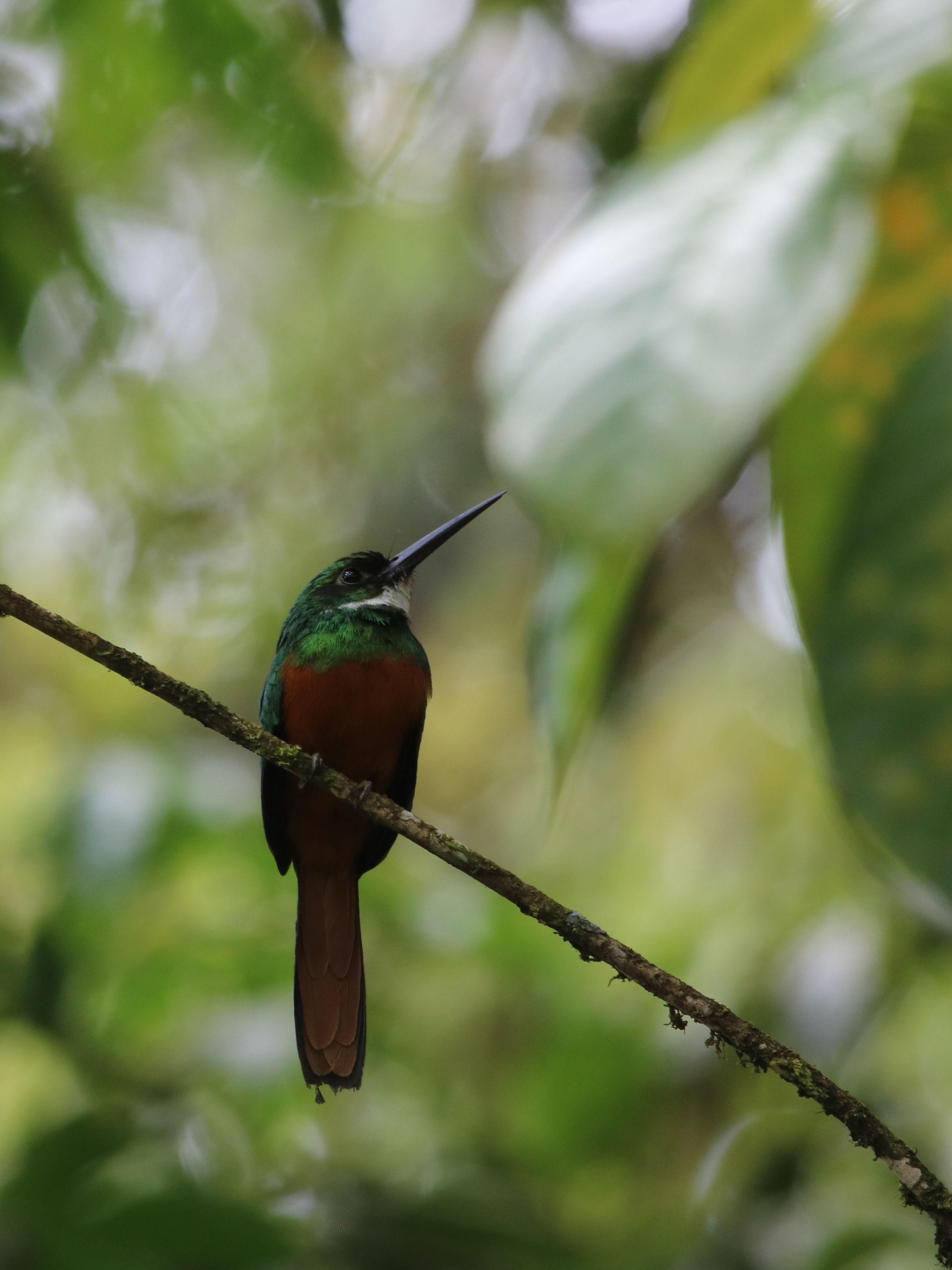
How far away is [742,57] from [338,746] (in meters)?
1.94

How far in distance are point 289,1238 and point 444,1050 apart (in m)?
1.79

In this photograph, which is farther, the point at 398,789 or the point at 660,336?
the point at 398,789

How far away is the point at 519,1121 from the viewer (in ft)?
9.87

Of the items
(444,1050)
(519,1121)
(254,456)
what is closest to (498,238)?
(254,456)

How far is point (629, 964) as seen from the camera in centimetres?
140

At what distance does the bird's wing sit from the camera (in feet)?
9.75

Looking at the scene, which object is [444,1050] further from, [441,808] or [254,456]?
[254,456]

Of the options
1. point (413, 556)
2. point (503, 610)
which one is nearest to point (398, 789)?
point (413, 556)

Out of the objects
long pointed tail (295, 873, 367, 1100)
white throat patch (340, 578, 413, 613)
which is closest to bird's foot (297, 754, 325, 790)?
long pointed tail (295, 873, 367, 1100)

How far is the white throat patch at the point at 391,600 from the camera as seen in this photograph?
9.98ft

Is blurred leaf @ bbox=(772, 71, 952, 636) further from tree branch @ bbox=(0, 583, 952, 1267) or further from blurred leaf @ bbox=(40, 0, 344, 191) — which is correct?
blurred leaf @ bbox=(40, 0, 344, 191)

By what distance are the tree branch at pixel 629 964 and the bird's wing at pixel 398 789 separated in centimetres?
136

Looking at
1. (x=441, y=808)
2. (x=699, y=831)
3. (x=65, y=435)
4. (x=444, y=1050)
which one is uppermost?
(x=65, y=435)

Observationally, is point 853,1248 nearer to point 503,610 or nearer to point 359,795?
point 359,795
